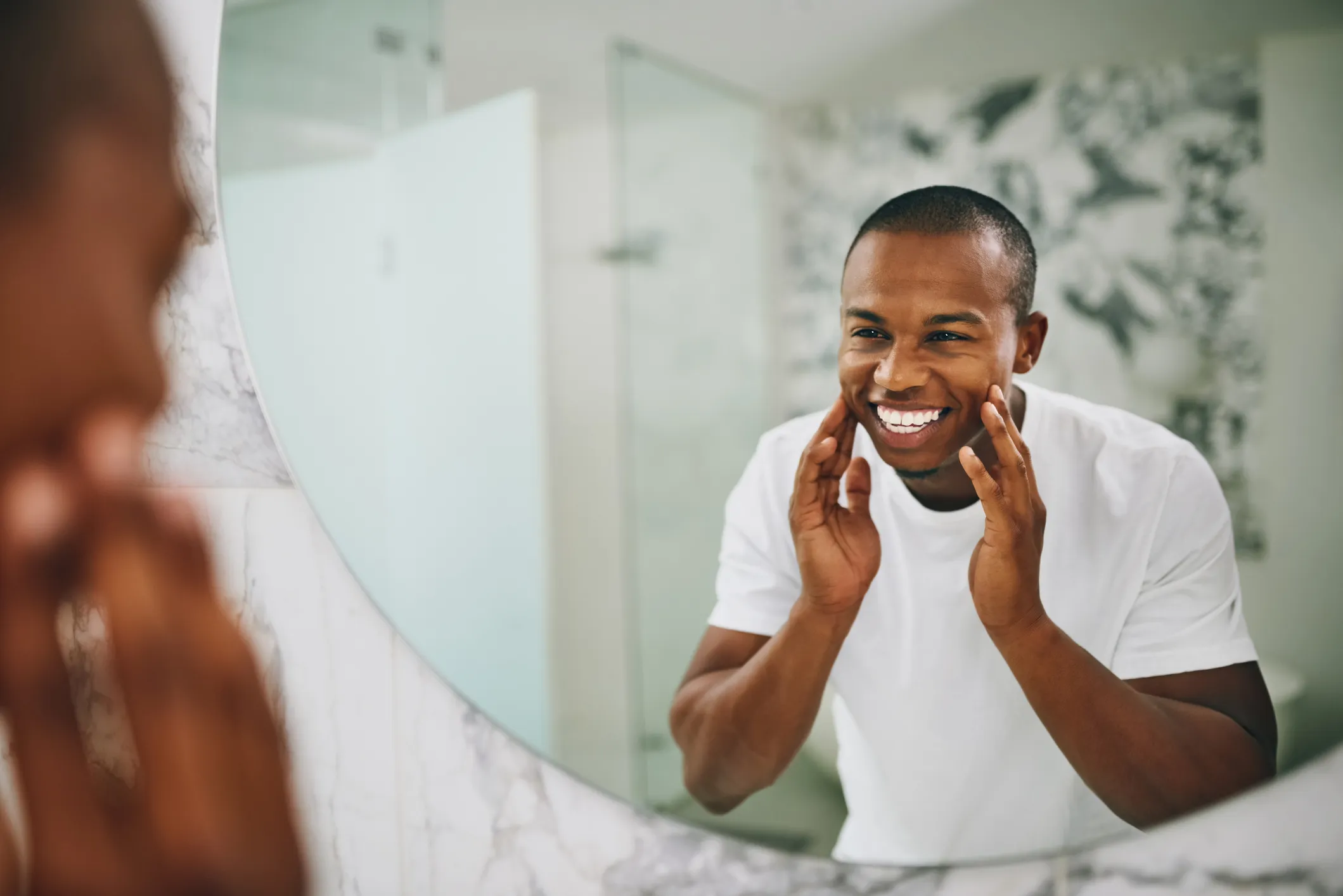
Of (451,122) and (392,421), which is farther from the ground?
(451,122)

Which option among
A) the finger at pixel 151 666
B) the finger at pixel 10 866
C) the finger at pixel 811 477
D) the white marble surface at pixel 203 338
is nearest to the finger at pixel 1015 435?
the finger at pixel 811 477

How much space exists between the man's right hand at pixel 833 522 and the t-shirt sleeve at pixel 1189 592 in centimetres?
16

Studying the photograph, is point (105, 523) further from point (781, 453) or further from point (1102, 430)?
point (1102, 430)

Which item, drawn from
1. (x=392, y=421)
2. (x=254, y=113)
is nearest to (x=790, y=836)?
(x=392, y=421)

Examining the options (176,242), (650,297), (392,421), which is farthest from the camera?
(176,242)

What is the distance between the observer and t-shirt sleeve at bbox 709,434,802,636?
0.64 metres

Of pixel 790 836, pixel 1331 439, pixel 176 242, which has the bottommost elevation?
pixel 790 836

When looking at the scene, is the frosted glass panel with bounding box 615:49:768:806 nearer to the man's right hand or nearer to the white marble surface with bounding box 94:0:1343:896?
the man's right hand

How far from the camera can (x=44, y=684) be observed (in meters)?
1.03

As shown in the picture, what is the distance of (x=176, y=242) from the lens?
3.17 feet

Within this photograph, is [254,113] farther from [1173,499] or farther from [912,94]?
[1173,499]

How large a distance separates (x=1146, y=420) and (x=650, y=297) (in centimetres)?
31

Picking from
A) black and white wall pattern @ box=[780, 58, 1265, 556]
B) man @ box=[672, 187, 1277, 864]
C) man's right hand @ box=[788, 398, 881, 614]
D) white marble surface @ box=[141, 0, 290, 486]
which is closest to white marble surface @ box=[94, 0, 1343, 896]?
white marble surface @ box=[141, 0, 290, 486]

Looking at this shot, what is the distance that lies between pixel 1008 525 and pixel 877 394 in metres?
0.11
